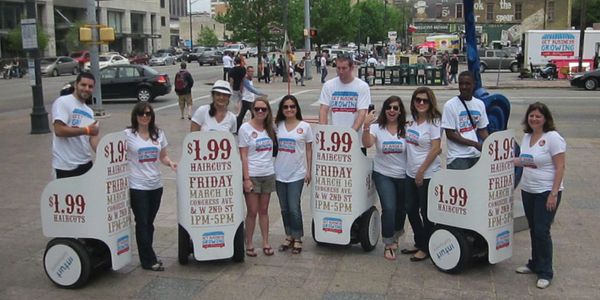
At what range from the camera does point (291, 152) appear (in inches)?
246

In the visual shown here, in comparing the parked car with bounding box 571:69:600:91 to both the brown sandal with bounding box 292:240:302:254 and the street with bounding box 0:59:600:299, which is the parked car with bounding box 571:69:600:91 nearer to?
the street with bounding box 0:59:600:299

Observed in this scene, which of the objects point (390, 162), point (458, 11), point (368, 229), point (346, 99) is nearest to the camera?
point (390, 162)

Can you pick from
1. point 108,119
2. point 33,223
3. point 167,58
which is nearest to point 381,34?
point 167,58

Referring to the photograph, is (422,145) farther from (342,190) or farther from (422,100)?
(342,190)

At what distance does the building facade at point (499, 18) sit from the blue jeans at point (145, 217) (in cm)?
6178

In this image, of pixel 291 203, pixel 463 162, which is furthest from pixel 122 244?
pixel 463 162

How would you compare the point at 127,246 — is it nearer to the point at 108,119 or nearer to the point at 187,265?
the point at 187,265

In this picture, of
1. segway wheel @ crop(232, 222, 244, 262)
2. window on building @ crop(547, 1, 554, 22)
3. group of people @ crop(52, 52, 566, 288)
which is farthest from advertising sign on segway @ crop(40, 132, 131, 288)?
window on building @ crop(547, 1, 554, 22)

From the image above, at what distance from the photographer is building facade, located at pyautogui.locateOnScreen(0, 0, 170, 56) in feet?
209

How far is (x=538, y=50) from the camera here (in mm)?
37312

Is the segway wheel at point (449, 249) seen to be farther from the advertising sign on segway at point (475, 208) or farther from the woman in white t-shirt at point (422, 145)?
the woman in white t-shirt at point (422, 145)

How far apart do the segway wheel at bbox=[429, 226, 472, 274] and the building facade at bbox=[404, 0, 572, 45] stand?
60960 millimetres

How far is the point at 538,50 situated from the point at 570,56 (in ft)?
6.05

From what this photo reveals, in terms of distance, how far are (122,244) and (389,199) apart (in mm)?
2555
